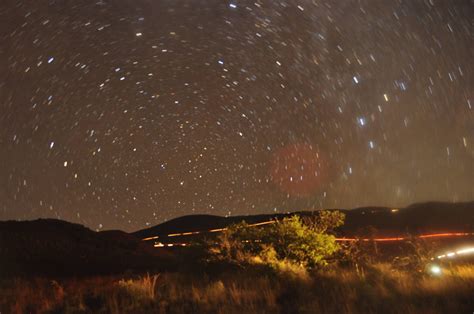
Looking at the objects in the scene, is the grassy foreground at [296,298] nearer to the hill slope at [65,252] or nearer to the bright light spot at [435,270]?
the bright light spot at [435,270]

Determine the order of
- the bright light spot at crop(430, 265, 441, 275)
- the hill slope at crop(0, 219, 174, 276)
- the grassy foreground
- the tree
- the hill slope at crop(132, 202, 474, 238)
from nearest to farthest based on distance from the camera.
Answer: the grassy foreground → the bright light spot at crop(430, 265, 441, 275) → the tree → the hill slope at crop(0, 219, 174, 276) → the hill slope at crop(132, 202, 474, 238)

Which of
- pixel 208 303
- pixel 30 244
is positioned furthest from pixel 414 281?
pixel 30 244

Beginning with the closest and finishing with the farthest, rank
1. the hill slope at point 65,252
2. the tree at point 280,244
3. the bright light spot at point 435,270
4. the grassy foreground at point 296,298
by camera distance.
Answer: the grassy foreground at point 296,298
the bright light spot at point 435,270
the tree at point 280,244
the hill slope at point 65,252

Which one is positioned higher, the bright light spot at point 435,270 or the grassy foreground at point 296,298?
the grassy foreground at point 296,298

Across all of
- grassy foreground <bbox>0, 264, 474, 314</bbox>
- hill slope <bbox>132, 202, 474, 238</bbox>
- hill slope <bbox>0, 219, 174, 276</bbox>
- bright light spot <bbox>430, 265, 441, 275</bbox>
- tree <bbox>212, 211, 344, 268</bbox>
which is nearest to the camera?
grassy foreground <bbox>0, 264, 474, 314</bbox>

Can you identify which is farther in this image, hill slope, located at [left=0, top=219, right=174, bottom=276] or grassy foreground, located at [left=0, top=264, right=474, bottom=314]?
hill slope, located at [left=0, top=219, right=174, bottom=276]

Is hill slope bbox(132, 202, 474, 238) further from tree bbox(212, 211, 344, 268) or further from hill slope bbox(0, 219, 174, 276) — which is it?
tree bbox(212, 211, 344, 268)

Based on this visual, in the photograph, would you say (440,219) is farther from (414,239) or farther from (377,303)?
(377,303)

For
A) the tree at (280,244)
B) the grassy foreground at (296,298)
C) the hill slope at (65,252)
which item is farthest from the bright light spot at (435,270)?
the hill slope at (65,252)

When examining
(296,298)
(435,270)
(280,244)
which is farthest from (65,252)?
(435,270)

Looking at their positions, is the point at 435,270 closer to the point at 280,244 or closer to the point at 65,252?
the point at 280,244

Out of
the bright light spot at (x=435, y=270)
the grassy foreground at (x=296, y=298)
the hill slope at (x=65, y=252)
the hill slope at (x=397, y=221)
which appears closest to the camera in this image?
the grassy foreground at (x=296, y=298)

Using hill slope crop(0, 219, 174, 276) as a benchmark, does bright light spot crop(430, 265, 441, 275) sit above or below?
below

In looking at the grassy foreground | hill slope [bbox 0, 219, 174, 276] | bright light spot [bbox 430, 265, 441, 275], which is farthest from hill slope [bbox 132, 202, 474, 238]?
the grassy foreground
